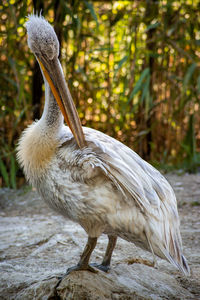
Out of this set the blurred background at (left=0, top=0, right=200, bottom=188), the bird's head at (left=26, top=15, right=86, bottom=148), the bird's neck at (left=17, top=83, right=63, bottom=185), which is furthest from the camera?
the blurred background at (left=0, top=0, right=200, bottom=188)

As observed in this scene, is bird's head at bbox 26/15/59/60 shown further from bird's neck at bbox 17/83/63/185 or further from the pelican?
bird's neck at bbox 17/83/63/185

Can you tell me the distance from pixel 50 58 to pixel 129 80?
7.92 feet

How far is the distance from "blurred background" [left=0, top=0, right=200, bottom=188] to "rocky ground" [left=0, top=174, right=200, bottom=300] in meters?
0.97

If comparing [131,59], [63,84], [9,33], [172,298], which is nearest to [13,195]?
[9,33]

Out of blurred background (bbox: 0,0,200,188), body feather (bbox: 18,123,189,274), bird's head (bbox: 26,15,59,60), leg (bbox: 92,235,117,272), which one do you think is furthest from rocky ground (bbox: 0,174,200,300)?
bird's head (bbox: 26,15,59,60)

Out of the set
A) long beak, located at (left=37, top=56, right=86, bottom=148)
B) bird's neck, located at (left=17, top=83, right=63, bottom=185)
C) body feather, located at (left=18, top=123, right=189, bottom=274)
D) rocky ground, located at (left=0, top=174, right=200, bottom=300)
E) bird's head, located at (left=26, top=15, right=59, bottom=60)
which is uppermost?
bird's head, located at (left=26, top=15, right=59, bottom=60)

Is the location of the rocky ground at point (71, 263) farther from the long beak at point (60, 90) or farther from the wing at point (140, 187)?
the long beak at point (60, 90)

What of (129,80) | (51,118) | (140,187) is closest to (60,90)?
(51,118)

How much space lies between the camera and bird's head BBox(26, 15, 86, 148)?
2.31 metres

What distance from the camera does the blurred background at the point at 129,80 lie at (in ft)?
14.9

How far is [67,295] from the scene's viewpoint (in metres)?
2.01

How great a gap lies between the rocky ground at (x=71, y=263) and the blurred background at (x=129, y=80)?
0.97 metres

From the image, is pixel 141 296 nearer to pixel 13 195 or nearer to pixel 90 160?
pixel 90 160

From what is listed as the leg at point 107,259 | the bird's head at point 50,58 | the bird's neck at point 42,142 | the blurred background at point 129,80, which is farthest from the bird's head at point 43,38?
the blurred background at point 129,80
